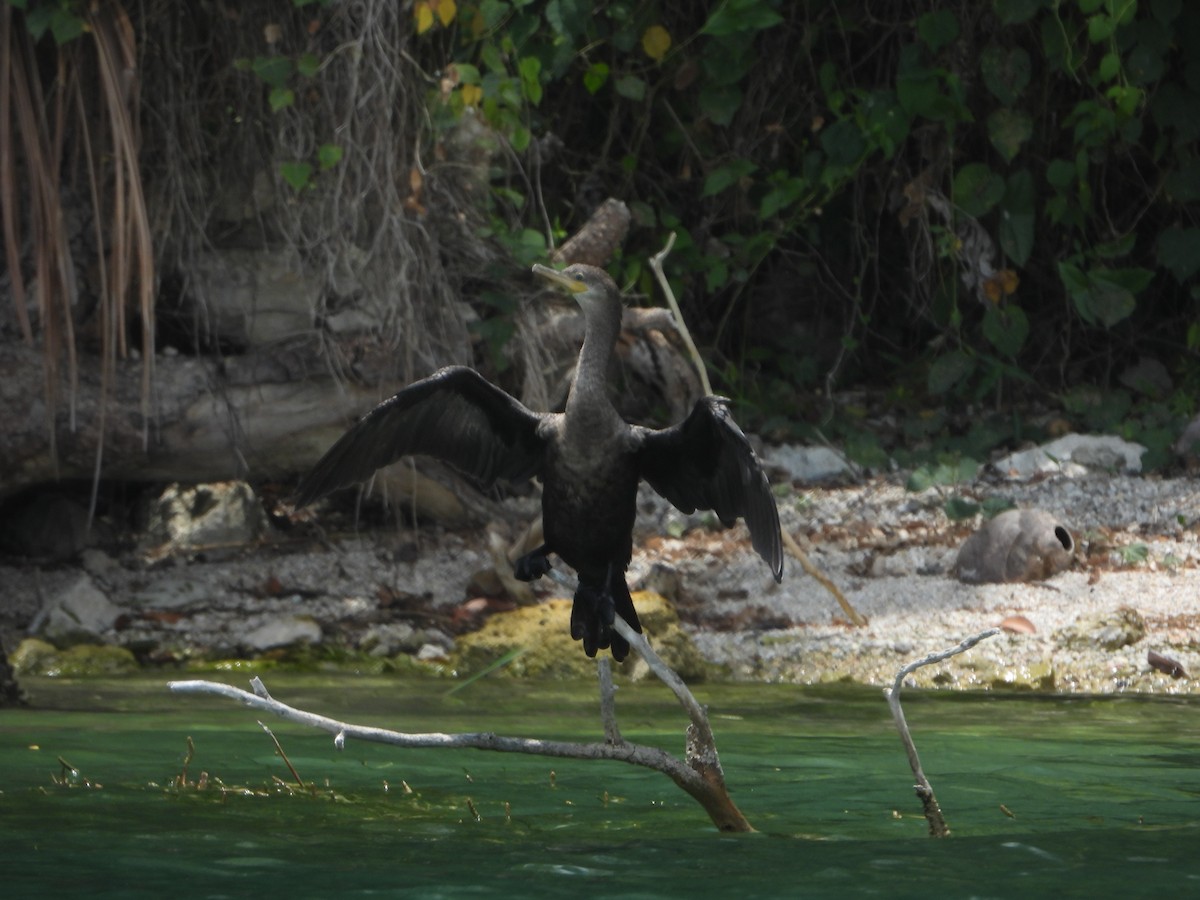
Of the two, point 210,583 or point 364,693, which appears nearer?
point 364,693

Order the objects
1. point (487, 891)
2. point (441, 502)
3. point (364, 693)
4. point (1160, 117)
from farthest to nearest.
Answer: point (1160, 117) → point (441, 502) → point (364, 693) → point (487, 891)

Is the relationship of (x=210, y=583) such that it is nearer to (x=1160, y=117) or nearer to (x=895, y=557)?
(x=895, y=557)

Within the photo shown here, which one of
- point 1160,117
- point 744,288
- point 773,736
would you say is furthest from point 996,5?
point 773,736

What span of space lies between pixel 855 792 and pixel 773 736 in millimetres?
691

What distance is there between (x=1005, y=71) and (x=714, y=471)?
4021 millimetres

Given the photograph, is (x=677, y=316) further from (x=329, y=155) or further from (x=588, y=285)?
(x=588, y=285)

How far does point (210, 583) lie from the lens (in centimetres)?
650

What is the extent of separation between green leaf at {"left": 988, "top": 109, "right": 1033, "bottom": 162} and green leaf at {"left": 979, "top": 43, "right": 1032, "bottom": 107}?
6cm

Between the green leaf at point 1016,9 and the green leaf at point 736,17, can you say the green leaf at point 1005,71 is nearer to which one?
the green leaf at point 1016,9

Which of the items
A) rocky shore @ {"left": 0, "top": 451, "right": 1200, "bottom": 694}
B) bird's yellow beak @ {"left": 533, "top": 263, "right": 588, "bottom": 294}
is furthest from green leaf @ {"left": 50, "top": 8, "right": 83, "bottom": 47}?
bird's yellow beak @ {"left": 533, "top": 263, "right": 588, "bottom": 294}

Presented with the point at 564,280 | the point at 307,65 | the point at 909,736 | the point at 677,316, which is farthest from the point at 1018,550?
the point at 909,736

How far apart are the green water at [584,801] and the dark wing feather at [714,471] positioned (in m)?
0.62

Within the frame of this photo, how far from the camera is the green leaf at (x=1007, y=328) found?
778 centimetres

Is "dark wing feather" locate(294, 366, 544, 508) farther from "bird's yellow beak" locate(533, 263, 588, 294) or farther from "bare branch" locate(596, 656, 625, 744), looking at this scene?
"bare branch" locate(596, 656, 625, 744)
